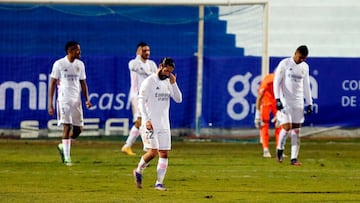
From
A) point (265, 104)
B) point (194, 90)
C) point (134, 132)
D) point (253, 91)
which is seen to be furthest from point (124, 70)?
point (265, 104)

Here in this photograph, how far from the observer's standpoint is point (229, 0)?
1259 inches

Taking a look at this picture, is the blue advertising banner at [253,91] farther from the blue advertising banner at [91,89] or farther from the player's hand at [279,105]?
the player's hand at [279,105]

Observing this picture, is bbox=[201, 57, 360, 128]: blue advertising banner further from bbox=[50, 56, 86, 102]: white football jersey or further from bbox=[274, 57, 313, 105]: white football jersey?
bbox=[50, 56, 86, 102]: white football jersey

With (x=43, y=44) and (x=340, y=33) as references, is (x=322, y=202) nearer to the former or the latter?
(x=43, y=44)

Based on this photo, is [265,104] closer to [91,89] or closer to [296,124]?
[296,124]

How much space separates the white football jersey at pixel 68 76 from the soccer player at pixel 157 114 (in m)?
5.08

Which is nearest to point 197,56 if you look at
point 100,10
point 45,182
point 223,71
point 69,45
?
point 223,71

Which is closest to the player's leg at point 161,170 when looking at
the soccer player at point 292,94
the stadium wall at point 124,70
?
the soccer player at point 292,94

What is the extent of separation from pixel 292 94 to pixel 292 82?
0.25 meters

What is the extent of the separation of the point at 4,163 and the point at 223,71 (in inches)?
385

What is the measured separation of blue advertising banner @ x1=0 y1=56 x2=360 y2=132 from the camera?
105 ft

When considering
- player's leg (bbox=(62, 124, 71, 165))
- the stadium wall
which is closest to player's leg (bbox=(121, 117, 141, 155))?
player's leg (bbox=(62, 124, 71, 165))

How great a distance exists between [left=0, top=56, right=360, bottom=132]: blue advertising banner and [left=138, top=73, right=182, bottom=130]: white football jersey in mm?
12614

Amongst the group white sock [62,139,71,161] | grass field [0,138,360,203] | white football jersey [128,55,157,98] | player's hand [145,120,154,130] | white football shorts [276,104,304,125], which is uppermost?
white football jersey [128,55,157,98]
